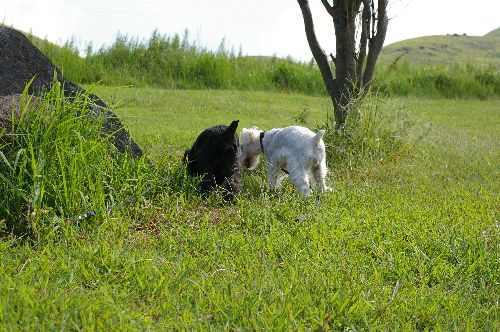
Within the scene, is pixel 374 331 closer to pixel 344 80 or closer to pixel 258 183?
pixel 258 183

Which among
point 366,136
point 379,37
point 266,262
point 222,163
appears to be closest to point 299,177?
point 222,163

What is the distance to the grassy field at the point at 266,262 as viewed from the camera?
2994mm

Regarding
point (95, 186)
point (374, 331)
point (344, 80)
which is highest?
point (344, 80)

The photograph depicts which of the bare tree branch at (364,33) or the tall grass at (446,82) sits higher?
the bare tree branch at (364,33)

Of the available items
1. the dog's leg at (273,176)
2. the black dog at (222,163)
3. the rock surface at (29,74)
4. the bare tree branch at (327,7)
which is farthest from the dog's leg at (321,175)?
the bare tree branch at (327,7)

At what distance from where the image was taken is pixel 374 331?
2.93 m

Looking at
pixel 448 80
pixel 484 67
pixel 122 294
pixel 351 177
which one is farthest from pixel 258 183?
pixel 484 67

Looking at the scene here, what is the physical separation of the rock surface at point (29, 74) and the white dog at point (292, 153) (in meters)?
1.14

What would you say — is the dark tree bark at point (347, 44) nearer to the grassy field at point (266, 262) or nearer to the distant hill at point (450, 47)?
the grassy field at point (266, 262)

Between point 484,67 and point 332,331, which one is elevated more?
point 484,67

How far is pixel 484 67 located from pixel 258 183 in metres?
15.4

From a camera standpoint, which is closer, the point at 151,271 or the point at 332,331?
the point at 332,331

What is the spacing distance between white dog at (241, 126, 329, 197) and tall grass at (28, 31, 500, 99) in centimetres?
892

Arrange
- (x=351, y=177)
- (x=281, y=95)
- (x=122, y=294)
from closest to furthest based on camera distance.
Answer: (x=122, y=294), (x=351, y=177), (x=281, y=95)
